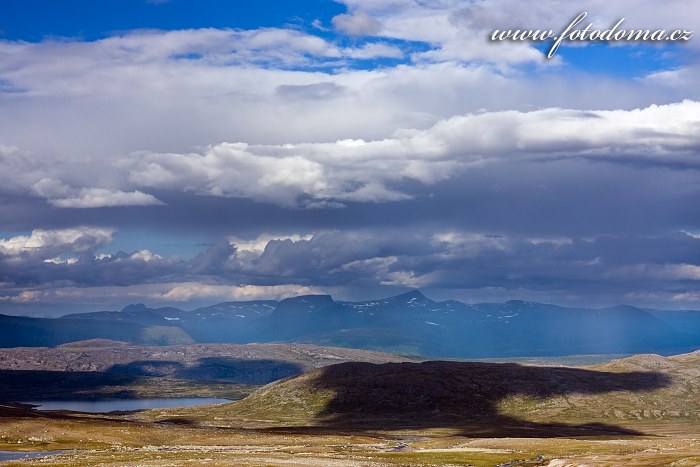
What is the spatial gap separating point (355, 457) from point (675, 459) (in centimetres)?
5618

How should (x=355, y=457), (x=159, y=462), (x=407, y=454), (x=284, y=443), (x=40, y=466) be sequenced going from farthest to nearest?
1. (x=284, y=443)
2. (x=407, y=454)
3. (x=355, y=457)
4. (x=159, y=462)
5. (x=40, y=466)

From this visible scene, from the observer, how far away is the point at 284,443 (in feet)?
644

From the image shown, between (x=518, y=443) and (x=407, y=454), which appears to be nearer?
(x=407, y=454)

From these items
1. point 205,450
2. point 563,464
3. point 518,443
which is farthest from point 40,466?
point 518,443

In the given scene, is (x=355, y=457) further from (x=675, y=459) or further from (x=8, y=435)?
(x=8, y=435)

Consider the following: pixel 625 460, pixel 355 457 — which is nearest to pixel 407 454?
pixel 355 457

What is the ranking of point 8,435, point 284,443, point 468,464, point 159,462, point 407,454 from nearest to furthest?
point 159,462
point 468,464
point 407,454
point 8,435
point 284,443

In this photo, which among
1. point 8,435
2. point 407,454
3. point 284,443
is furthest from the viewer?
point 284,443

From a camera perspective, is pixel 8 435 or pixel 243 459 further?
pixel 8 435

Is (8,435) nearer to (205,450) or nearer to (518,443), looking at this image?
(205,450)

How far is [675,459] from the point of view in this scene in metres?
126

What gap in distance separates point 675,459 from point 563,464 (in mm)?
16198

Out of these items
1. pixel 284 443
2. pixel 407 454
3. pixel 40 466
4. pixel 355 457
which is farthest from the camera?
pixel 284 443

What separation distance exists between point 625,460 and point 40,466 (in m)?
87.0
